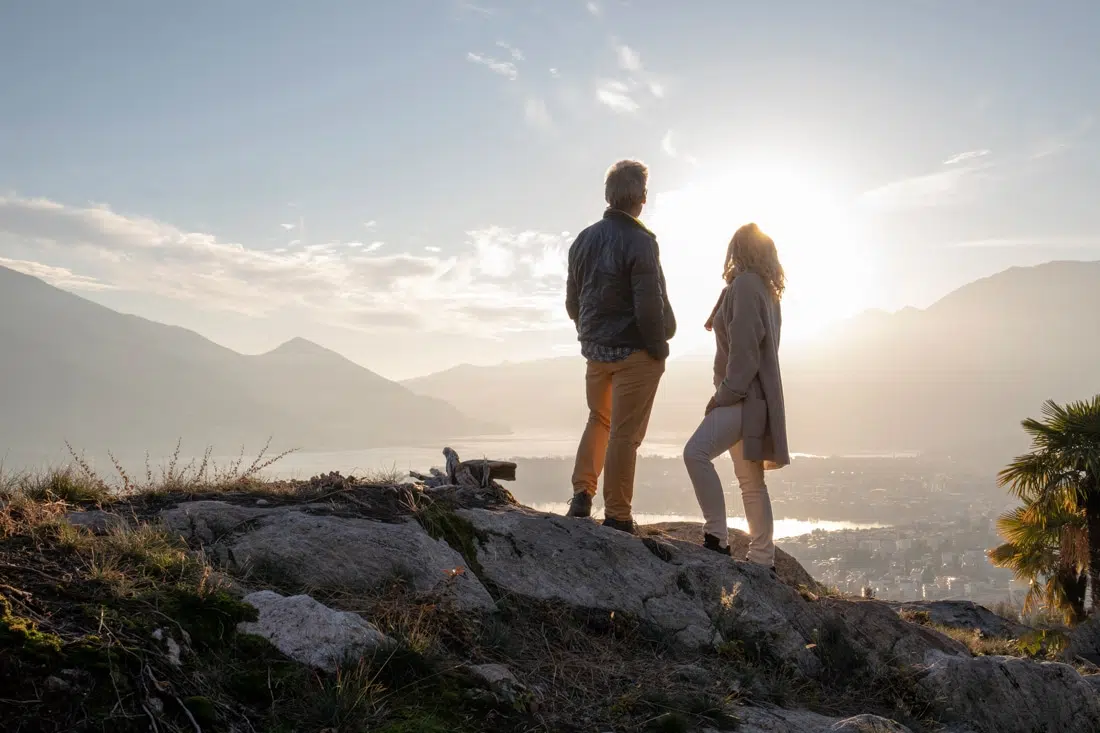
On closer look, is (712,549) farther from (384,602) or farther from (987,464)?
(987,464)

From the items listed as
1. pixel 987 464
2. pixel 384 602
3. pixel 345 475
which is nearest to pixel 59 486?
pixel 345 475

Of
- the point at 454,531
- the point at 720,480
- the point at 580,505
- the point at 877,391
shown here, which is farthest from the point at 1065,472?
the point at 877,391

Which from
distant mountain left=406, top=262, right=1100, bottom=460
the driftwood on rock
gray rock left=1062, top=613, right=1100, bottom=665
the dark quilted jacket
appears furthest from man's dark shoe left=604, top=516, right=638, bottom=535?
distant mountain left=406, top=262, right=1100, bottom=460

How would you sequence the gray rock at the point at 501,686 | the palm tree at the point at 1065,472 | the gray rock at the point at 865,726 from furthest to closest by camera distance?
the palm tree at the point at 1065,472, the gray rock at the point at 865,726, the gray rock at the point at 501,686

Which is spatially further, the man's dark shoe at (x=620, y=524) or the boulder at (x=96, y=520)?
the man's dark shoe at (x=620, y=524)

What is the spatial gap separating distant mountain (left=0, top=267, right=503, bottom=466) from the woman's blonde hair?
34.9 metres

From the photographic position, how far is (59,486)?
4840 millimetres

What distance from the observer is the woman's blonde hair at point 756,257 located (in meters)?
5.96

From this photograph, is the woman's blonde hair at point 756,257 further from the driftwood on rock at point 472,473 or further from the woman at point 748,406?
the driftwood on rock at point 472,473

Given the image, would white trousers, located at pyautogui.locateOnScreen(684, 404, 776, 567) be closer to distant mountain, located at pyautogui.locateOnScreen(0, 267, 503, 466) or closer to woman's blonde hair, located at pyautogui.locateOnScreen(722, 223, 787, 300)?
woman's blonde hair, located at pyautogui.locateOnScreen(722, 223, 787, 300)

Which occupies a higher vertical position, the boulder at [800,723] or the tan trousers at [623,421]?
the tan trousers at [623,421]

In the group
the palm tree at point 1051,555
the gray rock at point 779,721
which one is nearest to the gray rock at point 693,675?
the gray rock at point 779,721

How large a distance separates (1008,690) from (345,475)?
15.6 ft

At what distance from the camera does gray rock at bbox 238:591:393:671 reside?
2.95 metres
